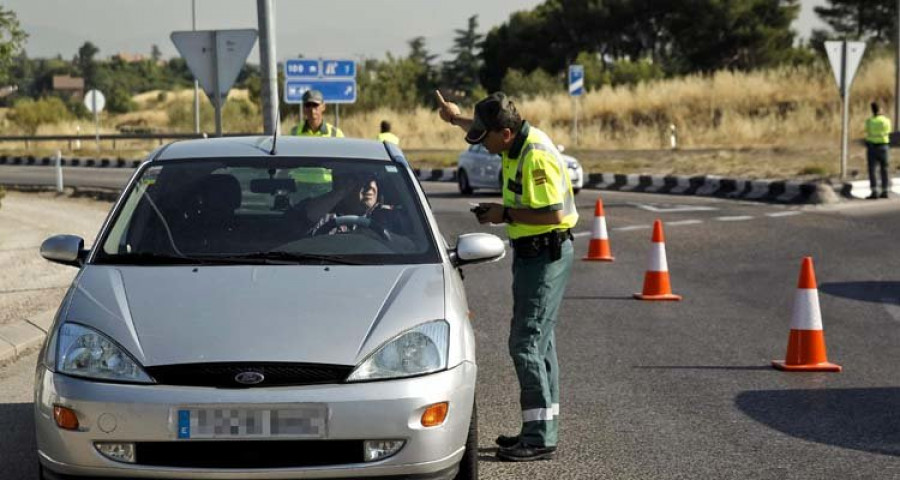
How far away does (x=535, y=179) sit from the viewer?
6375 millimetres

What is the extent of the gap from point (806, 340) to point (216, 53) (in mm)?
8872

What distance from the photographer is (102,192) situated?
28.2 m

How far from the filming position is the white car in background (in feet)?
89.3

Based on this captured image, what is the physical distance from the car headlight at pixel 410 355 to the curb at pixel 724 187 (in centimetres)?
2002

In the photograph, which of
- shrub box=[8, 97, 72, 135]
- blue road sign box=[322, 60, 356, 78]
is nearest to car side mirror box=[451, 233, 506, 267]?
Result: blue road sign box=[322, 60, 356, 78]

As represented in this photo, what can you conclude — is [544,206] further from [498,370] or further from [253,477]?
[498,370]

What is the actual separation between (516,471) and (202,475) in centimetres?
184

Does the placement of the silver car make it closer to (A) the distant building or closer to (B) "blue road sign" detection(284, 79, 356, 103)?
(B) "blue road sign" detection(284, 79, 356, 103)

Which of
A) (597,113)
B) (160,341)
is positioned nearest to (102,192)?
(160,341)

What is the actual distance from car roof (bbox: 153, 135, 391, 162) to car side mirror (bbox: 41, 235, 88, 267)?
636 mm

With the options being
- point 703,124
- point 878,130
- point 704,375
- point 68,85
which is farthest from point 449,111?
point 68,85

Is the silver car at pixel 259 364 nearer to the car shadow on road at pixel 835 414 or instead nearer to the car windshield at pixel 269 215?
the car windshield at pixel 269 215

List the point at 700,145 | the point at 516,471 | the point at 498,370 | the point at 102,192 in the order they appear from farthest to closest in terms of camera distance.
→ the point at 700,145 < the point at 102,192 < the point at 498,370 < the point at 516,471

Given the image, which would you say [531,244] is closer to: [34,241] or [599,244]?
[599,244]
